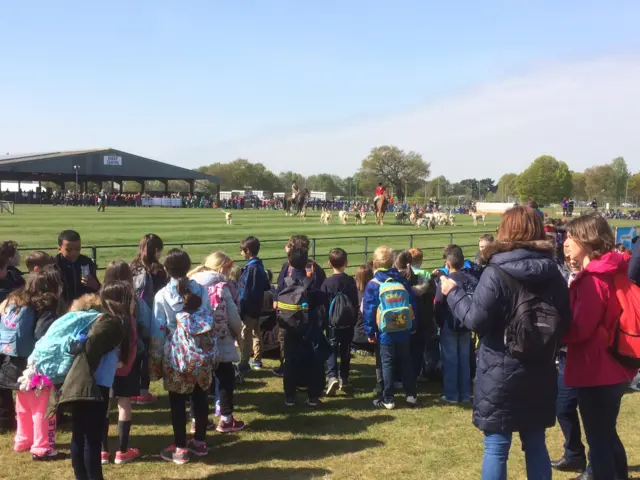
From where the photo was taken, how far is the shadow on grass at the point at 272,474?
4.52 m

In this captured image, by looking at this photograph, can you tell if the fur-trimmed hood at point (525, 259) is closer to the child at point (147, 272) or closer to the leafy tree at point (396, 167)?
the child at point (147, 272)

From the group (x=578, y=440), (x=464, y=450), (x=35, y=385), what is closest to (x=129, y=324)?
(x=35, y=385)

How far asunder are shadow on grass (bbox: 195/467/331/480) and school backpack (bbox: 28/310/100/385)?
142 cm

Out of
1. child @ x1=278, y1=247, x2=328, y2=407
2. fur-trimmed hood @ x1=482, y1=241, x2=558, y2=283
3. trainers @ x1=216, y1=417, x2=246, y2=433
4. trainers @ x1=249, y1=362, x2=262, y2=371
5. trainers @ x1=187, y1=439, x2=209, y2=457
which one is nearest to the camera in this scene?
fur-trimmed hood @ x1=482, y1=241, x2=558, y2=283

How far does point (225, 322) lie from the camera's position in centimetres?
510

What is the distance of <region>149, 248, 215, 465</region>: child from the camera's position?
4.62 metres

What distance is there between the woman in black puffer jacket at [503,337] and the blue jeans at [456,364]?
9.25ft

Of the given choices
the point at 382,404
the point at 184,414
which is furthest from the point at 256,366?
the point at 184,414

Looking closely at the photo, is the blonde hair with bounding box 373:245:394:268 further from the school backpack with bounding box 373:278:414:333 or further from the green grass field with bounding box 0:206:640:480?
the green grass field with bounding box 0:206:640:480

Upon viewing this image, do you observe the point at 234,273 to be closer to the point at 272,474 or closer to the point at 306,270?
the point at 306,270

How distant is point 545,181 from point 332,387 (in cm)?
8933

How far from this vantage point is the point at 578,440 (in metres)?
4.68

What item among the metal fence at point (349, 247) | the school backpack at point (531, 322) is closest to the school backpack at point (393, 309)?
the school backpack at point (531, 322)

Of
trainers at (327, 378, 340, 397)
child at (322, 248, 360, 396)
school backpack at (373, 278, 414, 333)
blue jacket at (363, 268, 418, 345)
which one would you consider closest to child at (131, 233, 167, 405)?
child at (322, 248, 360, 396)
